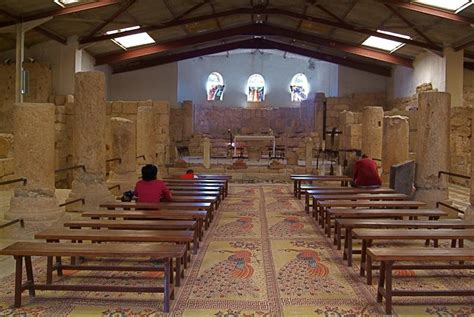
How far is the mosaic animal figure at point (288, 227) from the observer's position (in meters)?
6.52

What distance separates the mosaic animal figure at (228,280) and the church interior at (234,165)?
26mm

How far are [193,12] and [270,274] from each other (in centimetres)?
1268

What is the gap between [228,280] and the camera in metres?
4.37

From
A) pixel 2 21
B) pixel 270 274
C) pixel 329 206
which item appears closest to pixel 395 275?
pixel 270 274

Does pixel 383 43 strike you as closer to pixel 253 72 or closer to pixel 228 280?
pixel 253 72

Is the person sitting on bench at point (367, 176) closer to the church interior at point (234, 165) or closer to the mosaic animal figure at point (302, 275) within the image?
the church interior at point (234, 165)

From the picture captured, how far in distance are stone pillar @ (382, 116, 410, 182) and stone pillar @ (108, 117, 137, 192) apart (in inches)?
210

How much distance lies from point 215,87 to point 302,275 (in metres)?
21.3

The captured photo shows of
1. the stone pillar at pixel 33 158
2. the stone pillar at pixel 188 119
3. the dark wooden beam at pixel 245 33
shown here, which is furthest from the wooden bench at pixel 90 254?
the stone pillar at pixel 188 119

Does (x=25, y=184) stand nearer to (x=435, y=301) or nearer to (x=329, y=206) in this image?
(x=329, y=206)

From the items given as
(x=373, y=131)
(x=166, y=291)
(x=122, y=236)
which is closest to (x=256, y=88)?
(x=373, y=131)

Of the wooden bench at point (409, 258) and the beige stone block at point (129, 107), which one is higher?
the beige stone block at point (129, 107)

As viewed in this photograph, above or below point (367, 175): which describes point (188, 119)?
above

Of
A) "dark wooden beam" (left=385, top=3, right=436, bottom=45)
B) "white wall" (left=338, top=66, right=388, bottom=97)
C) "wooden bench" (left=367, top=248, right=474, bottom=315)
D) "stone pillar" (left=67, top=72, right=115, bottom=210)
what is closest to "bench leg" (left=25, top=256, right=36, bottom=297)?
"wooden bench" (left=367, top=248, right=474, bottom=315)
